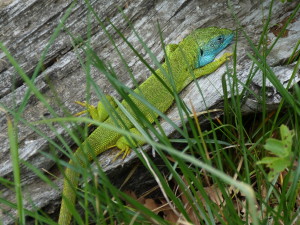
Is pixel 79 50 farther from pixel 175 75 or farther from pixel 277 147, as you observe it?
pixel 277 147

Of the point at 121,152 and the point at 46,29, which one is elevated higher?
the point at 46,29

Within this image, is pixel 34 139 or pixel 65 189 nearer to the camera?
pixel 65 189

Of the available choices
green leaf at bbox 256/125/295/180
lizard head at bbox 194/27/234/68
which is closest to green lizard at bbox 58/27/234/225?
lizard head at bbox 194/27/234/68

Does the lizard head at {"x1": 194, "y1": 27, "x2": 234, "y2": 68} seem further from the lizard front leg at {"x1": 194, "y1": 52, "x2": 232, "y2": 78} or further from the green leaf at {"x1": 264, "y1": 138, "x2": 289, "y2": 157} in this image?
the green leaf at {"x1": 264, "y1": 138, "x2": 289, "y2": 157}

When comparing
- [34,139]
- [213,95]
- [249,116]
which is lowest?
[249,116]

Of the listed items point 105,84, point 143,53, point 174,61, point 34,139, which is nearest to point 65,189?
point 34,139

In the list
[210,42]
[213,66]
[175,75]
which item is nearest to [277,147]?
[213,66]

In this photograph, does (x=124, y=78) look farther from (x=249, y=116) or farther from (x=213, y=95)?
(x=249, y=116)

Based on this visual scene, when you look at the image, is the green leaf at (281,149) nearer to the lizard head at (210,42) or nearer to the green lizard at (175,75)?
the green lizard at (175,75)
